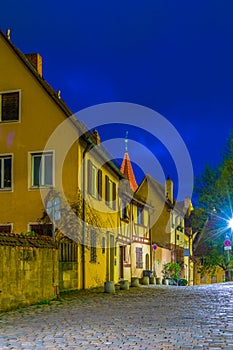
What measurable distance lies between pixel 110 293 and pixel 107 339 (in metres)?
12.6

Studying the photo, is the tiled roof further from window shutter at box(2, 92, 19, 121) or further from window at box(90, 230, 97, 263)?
window shutter at box(2, 92, 19, 121)

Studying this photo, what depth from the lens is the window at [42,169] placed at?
79.4 ft

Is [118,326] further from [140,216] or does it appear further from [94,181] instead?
[140,216]

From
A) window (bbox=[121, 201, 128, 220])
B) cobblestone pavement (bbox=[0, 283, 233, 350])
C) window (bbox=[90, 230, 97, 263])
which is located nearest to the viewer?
cobblestone pavement (bbox=[0, 283, 233, 350])

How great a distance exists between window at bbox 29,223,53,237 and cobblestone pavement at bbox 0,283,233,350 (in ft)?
24.0

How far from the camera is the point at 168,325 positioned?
35.7 feet

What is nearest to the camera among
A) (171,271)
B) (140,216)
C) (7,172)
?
(7,172)

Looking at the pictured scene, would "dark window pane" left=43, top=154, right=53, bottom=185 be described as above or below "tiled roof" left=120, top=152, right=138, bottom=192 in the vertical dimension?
below

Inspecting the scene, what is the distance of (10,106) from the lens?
82.6ft

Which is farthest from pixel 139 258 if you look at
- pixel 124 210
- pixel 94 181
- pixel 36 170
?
pixel 36 170

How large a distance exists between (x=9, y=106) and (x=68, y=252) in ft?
25.3

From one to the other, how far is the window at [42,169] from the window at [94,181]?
2066 millimetres

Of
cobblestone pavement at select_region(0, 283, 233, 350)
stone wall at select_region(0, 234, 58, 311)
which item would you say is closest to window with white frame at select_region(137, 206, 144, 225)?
stone wall at select_region(0, 234, 58, 311)

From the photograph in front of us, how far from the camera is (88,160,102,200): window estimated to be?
25719 millimetres
